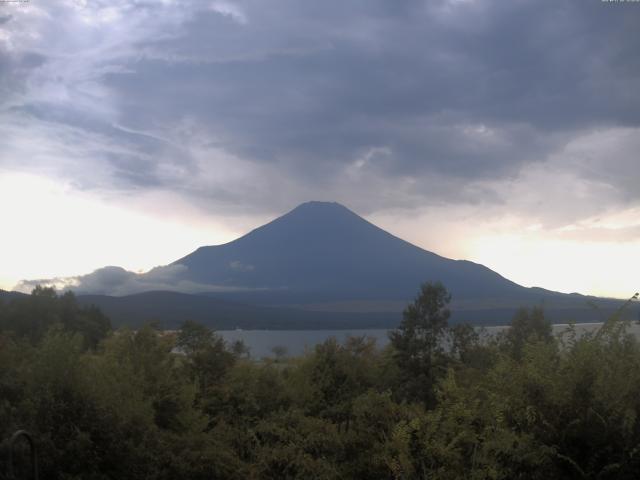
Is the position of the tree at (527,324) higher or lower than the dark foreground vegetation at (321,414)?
higher

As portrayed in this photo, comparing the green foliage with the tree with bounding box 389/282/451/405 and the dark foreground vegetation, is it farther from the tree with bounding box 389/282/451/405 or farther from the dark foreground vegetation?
the tree with bounding box 389/282/451/405

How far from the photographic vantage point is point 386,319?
132 metres

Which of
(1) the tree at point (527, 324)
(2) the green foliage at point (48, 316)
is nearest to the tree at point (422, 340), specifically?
(1) the tree at point (527, 324)

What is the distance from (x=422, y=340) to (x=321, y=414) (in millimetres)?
8910

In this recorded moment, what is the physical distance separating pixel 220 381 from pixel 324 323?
111124 millimetres

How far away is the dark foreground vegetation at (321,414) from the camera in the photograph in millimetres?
6645

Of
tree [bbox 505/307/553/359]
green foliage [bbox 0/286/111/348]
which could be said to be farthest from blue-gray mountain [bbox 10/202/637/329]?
tree [bbox 505/307/553/359]

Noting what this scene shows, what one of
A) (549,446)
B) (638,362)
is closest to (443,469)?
(549,446)

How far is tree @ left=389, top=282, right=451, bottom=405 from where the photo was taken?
24.0m

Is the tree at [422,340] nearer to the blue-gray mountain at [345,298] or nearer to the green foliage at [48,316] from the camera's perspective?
the green foliage at [48,316]

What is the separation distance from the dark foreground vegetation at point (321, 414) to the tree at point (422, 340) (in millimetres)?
1012

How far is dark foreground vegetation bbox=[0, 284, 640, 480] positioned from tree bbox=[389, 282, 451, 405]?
1.01 metres

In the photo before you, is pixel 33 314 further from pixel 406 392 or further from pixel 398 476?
pixel 398 476

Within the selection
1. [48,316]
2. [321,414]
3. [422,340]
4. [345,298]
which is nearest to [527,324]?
[422,340]
